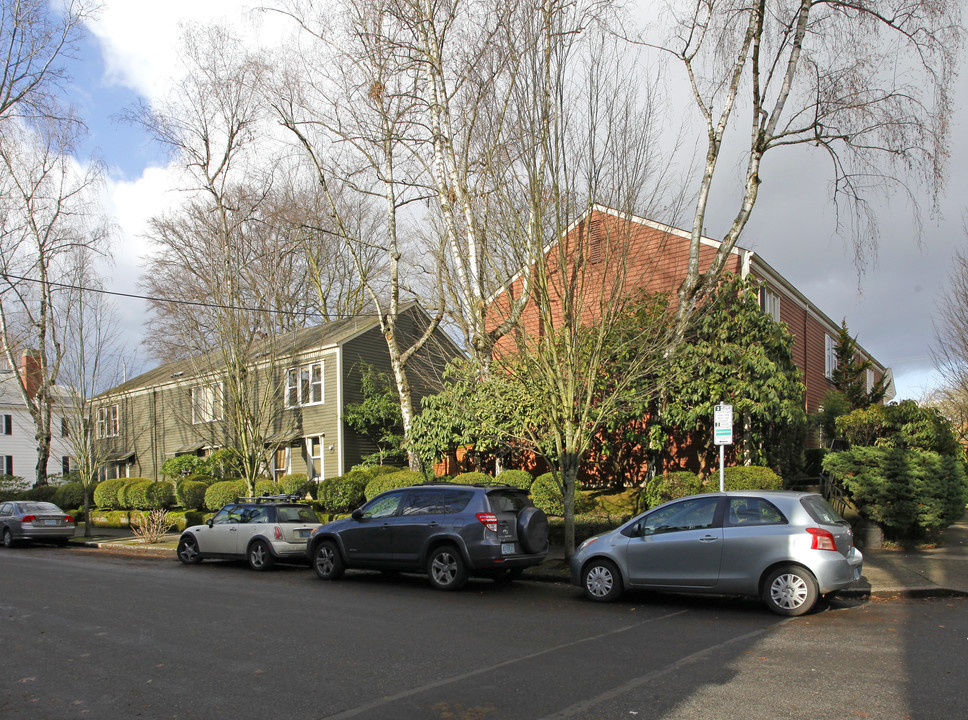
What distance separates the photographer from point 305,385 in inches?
1214

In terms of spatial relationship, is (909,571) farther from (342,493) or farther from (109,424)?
(109,424)

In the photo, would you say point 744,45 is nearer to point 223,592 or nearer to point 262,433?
point 223,592

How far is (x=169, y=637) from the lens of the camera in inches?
329

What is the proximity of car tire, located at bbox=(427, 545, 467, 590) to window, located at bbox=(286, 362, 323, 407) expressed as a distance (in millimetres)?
18936

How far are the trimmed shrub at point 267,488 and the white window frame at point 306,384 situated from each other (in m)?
4.58

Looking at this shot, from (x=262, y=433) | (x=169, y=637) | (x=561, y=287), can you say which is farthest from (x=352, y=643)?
(x=262, y=433)

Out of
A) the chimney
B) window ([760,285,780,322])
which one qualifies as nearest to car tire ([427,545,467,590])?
window ([760,285,780,322])

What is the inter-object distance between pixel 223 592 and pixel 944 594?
1050 centimetres

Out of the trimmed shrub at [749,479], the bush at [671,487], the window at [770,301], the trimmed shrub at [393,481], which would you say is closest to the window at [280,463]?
the trimmed shrub at [393,481]

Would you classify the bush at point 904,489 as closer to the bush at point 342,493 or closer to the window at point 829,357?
the bush at point 342,493

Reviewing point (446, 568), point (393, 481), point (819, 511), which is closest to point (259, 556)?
point (446, 568)

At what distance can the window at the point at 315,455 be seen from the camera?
98.1 ft

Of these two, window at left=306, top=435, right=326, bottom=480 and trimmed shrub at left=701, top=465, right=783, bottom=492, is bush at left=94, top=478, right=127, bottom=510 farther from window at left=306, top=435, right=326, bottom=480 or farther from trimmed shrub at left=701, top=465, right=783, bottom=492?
trimmed shrub at left=701, top=465, right=783, bottom=492

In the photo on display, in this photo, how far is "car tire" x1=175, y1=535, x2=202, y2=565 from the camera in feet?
54.8
